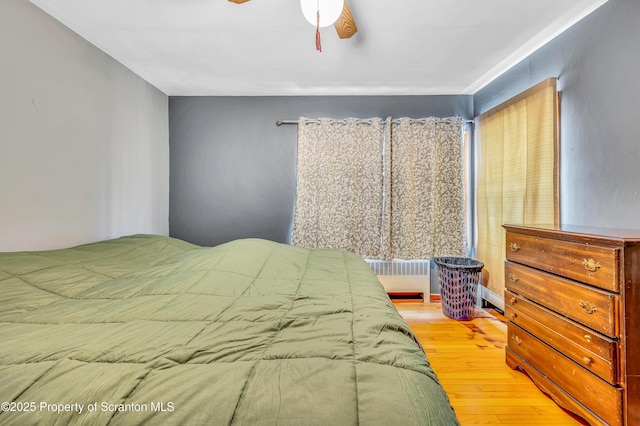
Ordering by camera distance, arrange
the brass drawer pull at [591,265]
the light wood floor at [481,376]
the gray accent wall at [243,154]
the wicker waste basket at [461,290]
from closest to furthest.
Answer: the brass drawer pull at [591,265] → the light wood floor at [481,376] → the wicker waste basket at [461,290] → the gray accent wall at [243,154]

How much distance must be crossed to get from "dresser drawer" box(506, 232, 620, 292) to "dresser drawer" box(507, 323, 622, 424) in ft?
1.45

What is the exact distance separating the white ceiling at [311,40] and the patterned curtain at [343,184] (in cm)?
47

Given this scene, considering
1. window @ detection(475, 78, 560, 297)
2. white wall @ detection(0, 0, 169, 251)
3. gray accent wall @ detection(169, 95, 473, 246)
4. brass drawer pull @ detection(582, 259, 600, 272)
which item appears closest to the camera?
brass drawer pull @ detection(582, 259, 600, 272)

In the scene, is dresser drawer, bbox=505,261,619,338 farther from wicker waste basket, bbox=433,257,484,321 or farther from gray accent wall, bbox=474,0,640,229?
wicker waste basket, bbox=433,257,484,321

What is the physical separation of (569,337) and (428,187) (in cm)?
193

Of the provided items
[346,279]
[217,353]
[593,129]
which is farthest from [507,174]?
[217,353]

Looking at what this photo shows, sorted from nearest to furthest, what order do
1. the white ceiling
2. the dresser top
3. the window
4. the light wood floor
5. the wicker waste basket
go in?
the dresser top < the light wood floor < the white ceiling < the window < the wicker waste basket

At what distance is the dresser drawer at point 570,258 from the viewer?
4.03ft

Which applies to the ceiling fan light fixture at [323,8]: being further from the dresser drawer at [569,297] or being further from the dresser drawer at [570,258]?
the dresser drawer at [569,297]

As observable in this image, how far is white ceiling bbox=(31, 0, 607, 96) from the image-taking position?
1778 millimetres

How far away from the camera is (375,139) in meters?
3.13

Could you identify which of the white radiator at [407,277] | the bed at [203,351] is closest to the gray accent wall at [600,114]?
the white radiator at [407,277]

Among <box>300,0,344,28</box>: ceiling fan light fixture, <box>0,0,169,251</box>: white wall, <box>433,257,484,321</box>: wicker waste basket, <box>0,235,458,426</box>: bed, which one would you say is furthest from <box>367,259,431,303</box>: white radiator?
<box>0,0,169,251</box>: white wall

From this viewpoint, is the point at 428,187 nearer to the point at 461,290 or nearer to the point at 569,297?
the point at 461,290
